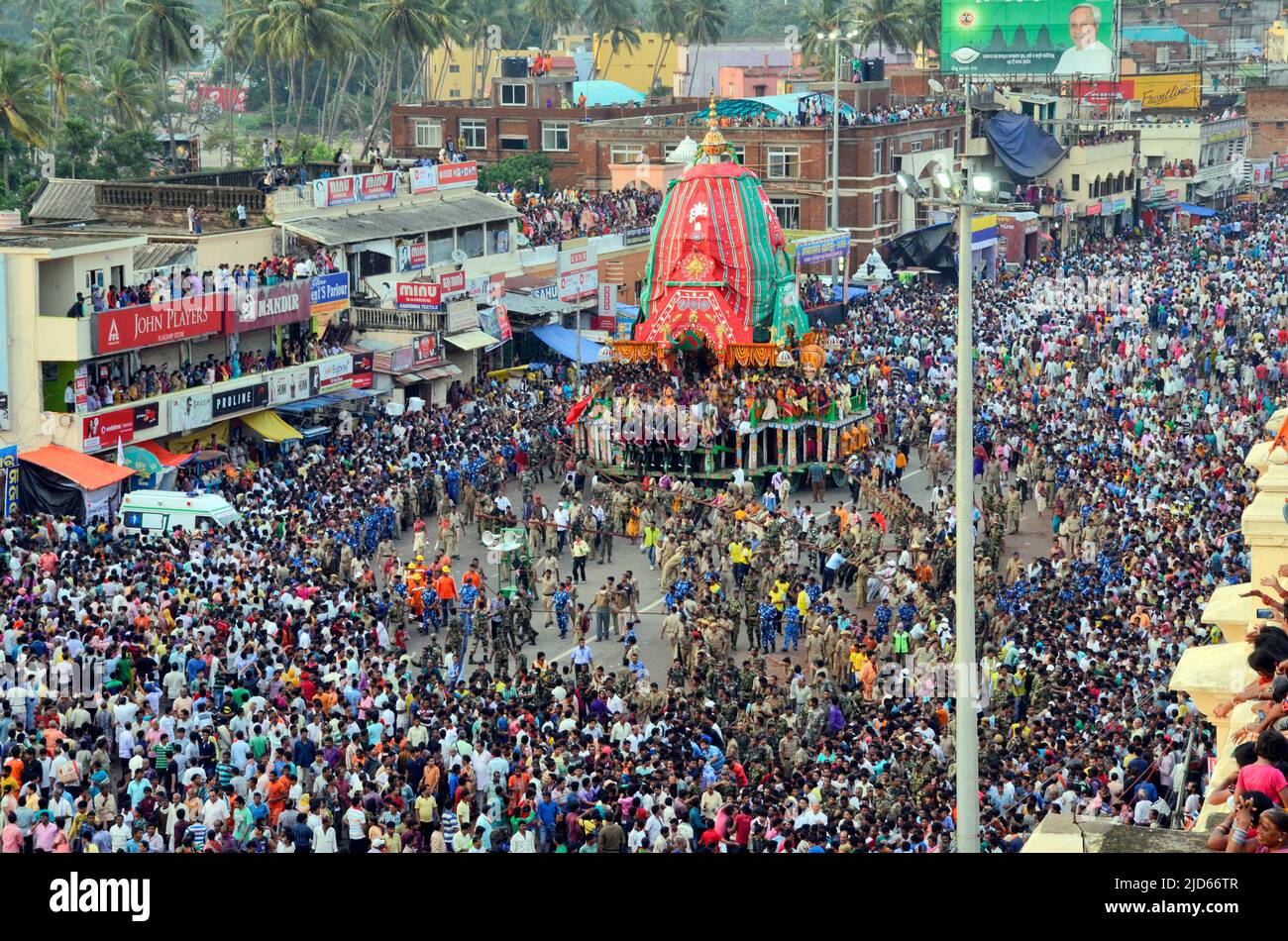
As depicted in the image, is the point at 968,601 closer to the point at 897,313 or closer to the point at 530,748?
the point at 530,748

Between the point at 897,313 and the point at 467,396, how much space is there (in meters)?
15.5

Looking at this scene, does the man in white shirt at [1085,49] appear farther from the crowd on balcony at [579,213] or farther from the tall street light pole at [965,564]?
the tall street light pole at [965,564]

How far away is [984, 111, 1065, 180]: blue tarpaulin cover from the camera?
78938 mm

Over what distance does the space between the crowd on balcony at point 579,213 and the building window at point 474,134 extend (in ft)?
59.7

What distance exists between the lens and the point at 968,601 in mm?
16328

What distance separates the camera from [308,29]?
3204 inches

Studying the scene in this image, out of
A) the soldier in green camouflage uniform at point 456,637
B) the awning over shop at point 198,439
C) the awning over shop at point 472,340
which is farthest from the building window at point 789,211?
the soldier in green camouflage uniform at point 456,637

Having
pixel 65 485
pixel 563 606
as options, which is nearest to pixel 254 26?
pixel 65 485

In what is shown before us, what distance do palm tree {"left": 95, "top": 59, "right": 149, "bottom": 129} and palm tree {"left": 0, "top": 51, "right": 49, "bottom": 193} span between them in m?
13.8

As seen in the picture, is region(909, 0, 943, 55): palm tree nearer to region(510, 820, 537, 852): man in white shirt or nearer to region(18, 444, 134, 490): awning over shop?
region(18, 444, 134, 490): awning over shop

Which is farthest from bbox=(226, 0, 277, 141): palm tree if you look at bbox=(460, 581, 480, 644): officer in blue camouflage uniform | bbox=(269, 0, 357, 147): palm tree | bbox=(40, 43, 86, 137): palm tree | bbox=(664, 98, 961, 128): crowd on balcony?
bbox=(460, 581, 480, 644): officer in blue camouflage uniform
